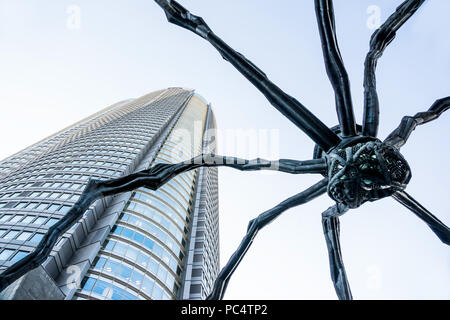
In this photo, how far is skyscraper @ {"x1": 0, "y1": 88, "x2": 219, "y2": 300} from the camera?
19.3m

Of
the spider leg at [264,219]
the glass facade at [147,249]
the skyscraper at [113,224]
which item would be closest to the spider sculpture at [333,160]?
the spider leg at [264,219]

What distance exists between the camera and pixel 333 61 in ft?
10.2

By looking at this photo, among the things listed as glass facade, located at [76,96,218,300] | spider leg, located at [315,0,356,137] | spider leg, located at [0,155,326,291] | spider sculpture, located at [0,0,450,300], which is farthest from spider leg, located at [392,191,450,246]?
glass facade, located at [76,96,218,300]

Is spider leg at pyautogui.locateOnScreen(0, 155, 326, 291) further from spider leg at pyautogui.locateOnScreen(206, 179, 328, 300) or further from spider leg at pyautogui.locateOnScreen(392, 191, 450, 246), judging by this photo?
spider leg at pyautogui.locateOnScreen(392, 191, 450, 246)

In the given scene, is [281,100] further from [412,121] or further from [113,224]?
[113,224]

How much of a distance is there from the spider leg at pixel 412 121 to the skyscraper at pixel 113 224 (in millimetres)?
15830

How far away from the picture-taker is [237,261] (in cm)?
323

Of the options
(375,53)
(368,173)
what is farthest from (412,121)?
(368,173)

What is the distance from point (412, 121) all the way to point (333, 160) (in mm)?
1353

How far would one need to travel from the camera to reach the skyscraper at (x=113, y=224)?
1933 centimetres
